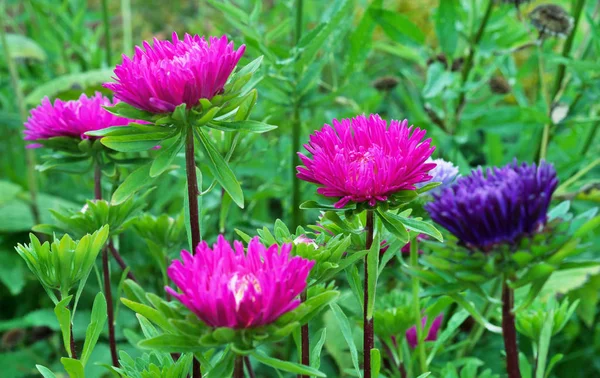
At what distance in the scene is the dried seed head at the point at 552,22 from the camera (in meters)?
0.93

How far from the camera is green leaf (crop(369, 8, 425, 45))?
1.04 m

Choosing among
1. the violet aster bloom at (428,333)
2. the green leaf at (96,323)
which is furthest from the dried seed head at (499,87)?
the green leaf at (96,323)

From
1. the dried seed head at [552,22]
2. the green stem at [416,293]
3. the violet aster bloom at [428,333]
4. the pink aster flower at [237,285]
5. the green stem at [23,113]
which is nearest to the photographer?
the pink aster flower at [237,285]

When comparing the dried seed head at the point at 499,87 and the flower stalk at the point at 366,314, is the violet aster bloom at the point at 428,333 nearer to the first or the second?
the flower stalk at the point at 366,314

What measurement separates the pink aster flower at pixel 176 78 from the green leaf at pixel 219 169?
4 centimetres

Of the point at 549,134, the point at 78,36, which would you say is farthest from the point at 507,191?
the point at 78,36

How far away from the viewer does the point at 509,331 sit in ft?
1.90

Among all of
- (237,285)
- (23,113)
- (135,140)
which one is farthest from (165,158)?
(23,113)

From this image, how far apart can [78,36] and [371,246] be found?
3.50ft

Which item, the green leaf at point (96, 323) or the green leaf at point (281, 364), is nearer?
the green leaf at point (281, 364)

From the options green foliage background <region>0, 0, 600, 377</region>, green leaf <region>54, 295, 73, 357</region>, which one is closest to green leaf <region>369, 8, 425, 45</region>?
green foliage background <region>0, 0, 600, 377</region>

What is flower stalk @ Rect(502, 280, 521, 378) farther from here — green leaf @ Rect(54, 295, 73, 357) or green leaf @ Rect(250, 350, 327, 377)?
green leaf @ Rect(54, 295, 73, 357)

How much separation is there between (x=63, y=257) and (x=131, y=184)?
0.25ft

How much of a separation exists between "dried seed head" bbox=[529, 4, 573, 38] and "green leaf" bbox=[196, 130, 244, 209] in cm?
61
